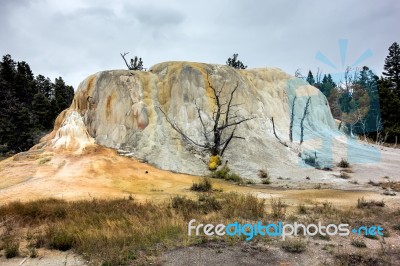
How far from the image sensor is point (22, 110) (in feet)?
145

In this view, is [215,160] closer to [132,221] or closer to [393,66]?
[132,221]

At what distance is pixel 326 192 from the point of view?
1820cm

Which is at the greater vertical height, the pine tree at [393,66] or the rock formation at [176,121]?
the pine tree at [393,66]

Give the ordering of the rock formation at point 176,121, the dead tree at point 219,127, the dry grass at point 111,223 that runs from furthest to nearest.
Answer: the dead tree at point 219,127, the rock formation at point 176,121, the dry grass at point 111,223

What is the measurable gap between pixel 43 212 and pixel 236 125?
1856 cm

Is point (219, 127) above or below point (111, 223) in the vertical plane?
above

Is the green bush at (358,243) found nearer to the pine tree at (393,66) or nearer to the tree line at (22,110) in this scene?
the tree line at (22,110)

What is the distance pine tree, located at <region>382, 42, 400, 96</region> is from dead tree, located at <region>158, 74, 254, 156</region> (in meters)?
45.2

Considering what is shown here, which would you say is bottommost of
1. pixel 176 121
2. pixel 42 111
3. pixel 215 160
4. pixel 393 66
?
pixel 215 160

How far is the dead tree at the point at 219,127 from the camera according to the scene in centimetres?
2700

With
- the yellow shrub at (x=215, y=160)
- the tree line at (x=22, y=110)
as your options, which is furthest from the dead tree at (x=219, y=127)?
the tree line at (x=22, y=110)

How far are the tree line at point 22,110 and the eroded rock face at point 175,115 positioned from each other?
16.2 metres

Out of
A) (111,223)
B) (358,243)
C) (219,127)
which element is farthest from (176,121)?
(358,243)

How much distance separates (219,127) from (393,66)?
164 feet
